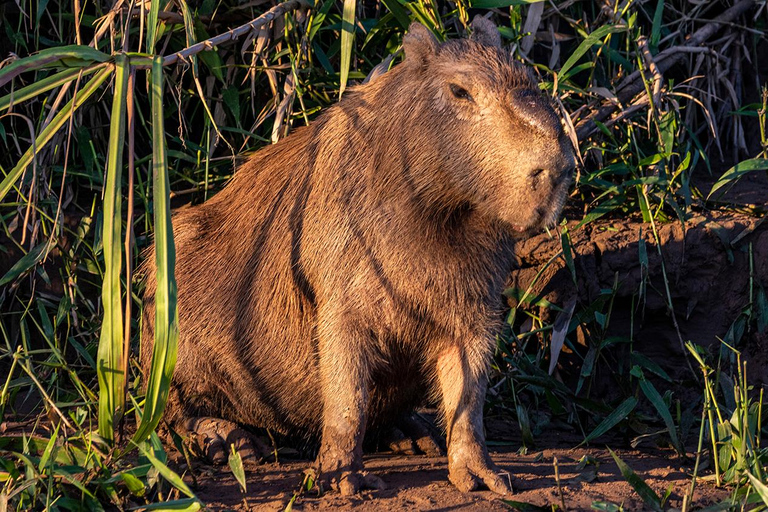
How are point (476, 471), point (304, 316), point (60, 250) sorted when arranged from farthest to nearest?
1. point (60, 250)
2. point (304, 316)
3. point (476, 471)

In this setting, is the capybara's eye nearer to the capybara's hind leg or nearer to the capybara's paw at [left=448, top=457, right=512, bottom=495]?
the capybara's paw at [left=448, top=457, right=512, bottom=495]

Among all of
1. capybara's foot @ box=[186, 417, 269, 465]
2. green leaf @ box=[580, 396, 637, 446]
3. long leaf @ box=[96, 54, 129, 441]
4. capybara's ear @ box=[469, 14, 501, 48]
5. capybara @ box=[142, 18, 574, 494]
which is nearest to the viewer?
long leaf @ box=[96, 54, 129, 441]

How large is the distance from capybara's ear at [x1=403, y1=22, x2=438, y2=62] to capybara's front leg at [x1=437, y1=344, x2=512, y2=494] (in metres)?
1.02

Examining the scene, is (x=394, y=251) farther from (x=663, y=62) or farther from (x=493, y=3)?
(x=663, y=62)

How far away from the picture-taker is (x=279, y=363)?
4.09m

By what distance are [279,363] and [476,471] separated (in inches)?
35.4

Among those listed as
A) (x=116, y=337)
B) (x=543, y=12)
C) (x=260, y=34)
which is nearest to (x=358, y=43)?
(x=260, y=34)

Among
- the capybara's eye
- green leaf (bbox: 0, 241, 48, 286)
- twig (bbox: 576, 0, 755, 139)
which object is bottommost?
green leaf (bbox: 0, 241, 48, 286)

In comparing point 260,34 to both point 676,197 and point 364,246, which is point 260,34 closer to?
point 364,246

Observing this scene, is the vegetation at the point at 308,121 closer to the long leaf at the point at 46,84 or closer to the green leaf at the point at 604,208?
the green leaf at the point at 604,208

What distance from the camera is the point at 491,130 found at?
133 inches

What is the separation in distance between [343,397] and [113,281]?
919 millimetres

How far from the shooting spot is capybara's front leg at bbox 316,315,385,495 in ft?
11.9

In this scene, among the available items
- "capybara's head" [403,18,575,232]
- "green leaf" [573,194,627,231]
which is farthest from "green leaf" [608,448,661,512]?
"green leaf" [573,194,627,231]
